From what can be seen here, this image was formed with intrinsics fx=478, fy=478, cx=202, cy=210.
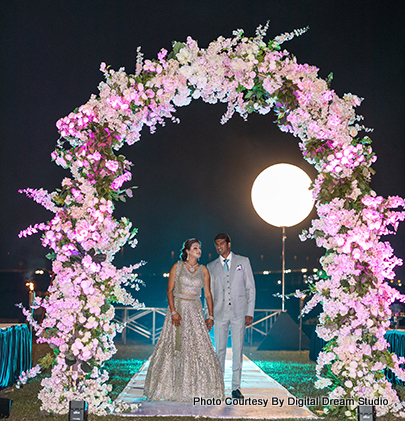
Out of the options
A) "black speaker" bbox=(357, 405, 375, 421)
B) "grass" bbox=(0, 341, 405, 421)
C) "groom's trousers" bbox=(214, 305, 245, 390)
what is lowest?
"grass" bbox=(0, 341, 405, 421)

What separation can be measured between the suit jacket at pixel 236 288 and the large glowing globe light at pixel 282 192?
10.7 feet

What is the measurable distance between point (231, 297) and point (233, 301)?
55mm

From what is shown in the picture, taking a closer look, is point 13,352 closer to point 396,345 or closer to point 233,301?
point 233,301

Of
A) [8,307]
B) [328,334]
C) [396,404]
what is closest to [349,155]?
[328,334]

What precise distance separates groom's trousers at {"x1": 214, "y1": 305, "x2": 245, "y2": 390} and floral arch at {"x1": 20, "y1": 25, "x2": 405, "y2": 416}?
40.6 inches

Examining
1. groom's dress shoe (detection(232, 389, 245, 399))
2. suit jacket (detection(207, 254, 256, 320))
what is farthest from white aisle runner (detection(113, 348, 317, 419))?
suit jacket (detection(207, 254, 256, 320))

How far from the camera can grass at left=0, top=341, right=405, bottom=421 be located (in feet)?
15.7

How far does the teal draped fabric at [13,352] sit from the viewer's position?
6.09 metres

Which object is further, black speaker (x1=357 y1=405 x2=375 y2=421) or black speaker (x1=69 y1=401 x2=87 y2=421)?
black speaker (x1=357 y1=405 x2=375 y2=421)

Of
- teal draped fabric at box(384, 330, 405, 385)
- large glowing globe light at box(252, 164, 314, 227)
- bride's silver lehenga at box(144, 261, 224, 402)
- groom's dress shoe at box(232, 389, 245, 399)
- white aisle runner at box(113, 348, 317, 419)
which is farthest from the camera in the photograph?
large glowing globe light at box(252, 164, 314, 227)

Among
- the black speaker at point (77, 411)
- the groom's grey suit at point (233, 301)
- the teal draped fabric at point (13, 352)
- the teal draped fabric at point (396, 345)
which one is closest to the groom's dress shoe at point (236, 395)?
the groom's grey suit at point (233, 301)

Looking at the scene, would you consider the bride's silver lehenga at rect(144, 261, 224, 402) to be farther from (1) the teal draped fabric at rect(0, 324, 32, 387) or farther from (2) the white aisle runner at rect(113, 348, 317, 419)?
(1) the teal draped fabric at rect(0, 324, 32, 387)

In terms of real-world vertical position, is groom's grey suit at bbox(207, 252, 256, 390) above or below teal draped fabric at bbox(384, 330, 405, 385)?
above

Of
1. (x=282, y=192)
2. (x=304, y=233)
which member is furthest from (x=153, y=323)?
(x=304, y=233)
